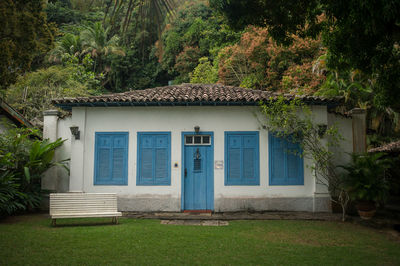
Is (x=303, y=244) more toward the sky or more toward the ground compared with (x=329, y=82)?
more toward the ground

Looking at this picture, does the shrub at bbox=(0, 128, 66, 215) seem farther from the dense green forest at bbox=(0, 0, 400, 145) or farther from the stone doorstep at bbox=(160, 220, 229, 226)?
the stone doorstep at bbox=(160, 220, 229, 226)

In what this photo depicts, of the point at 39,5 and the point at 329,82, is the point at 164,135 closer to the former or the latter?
the point at 39,5

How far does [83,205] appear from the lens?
814cm

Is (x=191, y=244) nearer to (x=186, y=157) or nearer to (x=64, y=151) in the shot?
(x=186, y=157)

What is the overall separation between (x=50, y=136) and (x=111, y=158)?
7.41 ft

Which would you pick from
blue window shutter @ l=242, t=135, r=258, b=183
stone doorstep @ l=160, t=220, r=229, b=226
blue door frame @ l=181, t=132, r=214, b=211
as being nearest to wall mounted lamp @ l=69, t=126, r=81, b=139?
blue door frame @ l=181, t=132, r=214, b=211

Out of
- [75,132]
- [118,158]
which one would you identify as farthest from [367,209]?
[75,132]

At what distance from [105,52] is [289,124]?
2223 centimetres

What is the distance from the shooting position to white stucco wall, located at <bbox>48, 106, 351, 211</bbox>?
977cm

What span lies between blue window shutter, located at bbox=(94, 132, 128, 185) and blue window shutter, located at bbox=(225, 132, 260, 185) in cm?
329

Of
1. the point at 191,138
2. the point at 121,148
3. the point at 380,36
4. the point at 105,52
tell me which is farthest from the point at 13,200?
the point at 105,52

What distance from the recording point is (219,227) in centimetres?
794

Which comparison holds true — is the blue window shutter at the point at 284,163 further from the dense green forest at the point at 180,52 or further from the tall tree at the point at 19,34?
the tall tree at the point at 19,34

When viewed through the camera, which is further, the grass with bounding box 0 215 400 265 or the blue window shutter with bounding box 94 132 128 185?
the blue window shutter with bounding box 94 132 128 185
